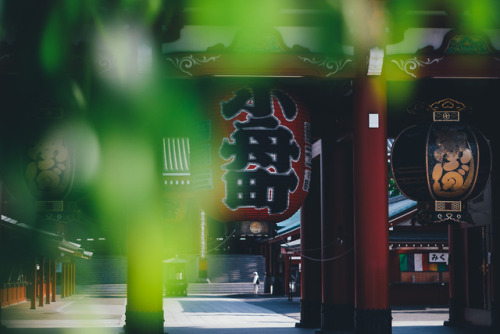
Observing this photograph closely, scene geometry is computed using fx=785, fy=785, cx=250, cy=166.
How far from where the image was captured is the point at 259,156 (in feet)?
40.2

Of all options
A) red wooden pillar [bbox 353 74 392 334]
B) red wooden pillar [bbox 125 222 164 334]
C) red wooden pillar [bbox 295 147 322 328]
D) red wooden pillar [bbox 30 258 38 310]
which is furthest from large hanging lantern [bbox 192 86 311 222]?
red wooden pillar [bbox 30 258 38 310]

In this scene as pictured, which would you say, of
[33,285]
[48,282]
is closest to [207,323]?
[33,285]

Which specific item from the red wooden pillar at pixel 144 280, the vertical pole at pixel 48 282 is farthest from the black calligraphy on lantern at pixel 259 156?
the vertical pole at pixel 48 282

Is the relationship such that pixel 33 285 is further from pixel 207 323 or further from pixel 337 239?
pixel 337 239

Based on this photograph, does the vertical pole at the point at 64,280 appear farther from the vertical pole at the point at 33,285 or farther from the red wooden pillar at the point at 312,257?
the red wooden pillar at the point at 312,257

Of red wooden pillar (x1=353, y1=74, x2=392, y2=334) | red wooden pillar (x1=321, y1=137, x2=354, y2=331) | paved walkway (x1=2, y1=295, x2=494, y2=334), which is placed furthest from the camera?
paved walkway (x1=2, y1=295, x2=494, y2=334)

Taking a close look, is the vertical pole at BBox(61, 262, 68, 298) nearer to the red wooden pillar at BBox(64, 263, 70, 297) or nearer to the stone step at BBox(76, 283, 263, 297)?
the red wooden pillar at BBox(64, 263, 70, 297)

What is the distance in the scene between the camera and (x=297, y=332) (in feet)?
66.9

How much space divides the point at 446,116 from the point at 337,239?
247 inches

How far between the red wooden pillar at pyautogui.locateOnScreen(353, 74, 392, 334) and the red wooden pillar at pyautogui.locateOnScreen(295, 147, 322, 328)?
8363 millimetres

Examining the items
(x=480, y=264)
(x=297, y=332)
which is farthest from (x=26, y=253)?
(x=480, y=264)

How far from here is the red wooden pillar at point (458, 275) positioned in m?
23.5

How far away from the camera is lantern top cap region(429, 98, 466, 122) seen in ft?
44.2

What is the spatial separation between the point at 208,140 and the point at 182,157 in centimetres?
1945
